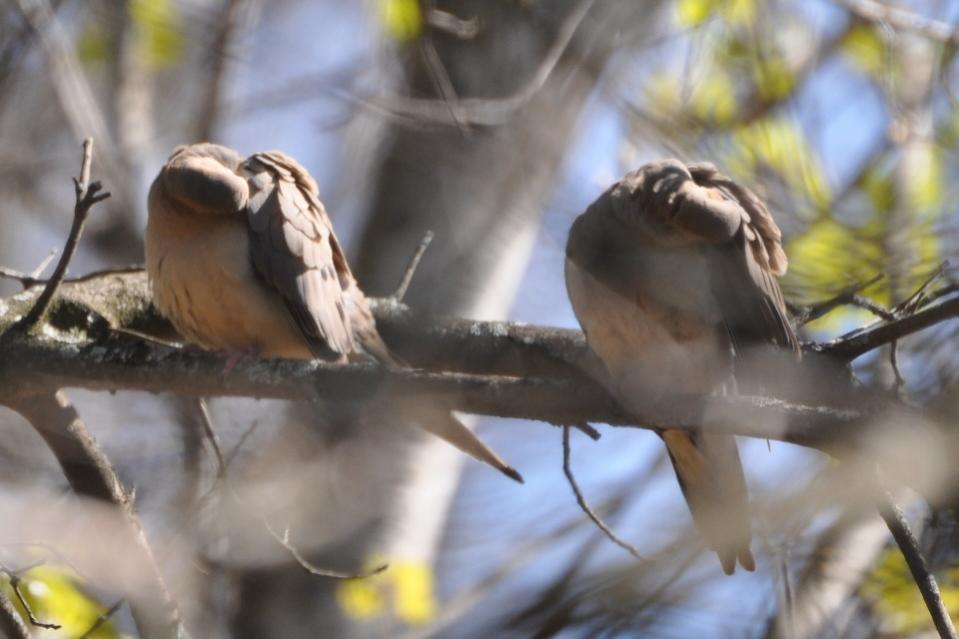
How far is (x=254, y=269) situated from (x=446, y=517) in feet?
5.52

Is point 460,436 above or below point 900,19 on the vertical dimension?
below

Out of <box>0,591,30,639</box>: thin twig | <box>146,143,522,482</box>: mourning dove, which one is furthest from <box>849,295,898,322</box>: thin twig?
<box>0,591,30,639</box>: thin twig

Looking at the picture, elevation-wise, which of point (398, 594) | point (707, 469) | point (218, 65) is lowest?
point (398, 594)

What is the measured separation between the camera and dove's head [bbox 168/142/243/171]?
413 cm

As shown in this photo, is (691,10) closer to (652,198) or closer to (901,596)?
(652,198)

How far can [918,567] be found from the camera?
2.75 metres

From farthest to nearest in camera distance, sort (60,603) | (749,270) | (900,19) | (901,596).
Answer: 1. (900,19)
2. (60,603)
3. (749,270)
4. (901,596)

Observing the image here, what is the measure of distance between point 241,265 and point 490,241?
1.73m

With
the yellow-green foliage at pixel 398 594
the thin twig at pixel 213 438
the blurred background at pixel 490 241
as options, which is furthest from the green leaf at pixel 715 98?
the yellow-green foliage at pixel 398 594

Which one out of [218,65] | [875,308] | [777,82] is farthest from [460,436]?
[218,65]

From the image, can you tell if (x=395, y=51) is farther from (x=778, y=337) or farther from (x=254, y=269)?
(x=778, y=337)

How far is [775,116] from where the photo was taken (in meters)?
4.10

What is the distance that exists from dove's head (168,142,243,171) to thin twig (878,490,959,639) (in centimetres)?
253

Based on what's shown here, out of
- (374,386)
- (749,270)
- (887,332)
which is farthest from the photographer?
(749,270)
